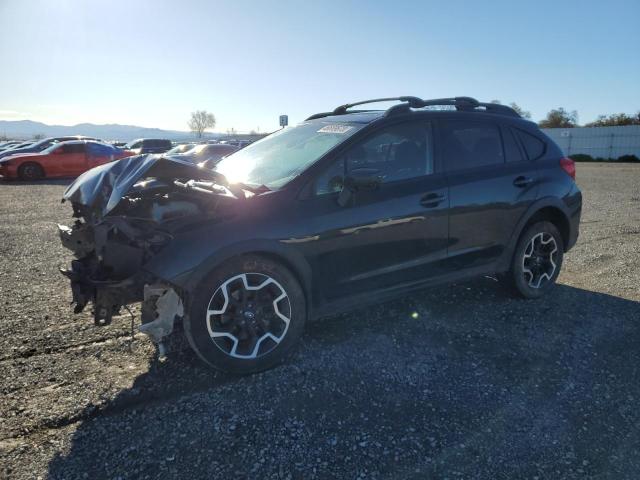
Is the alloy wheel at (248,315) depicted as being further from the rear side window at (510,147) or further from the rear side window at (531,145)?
the rear side window at (531,145)

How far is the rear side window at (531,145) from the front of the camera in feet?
14.3

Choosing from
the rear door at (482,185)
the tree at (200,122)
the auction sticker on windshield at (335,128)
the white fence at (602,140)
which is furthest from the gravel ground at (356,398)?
the tree at (200,122)

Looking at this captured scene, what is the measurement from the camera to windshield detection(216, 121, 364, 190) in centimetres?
344

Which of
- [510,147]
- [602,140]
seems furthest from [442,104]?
[602,140]

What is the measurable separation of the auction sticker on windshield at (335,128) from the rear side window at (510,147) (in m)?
1.64

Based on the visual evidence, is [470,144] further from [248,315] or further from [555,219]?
[248,315]

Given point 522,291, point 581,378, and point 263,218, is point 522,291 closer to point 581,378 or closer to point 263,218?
point 581,378

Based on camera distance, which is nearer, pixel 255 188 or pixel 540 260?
pixel 255 188

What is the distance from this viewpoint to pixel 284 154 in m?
3.81

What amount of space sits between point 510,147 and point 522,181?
0.35m

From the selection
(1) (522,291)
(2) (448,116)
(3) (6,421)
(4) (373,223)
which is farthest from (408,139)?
(3) (6,421)

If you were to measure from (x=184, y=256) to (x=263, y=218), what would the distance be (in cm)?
58

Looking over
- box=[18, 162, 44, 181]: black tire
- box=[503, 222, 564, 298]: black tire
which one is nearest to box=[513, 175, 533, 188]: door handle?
box=[503, 222, 564, 298]: black tire

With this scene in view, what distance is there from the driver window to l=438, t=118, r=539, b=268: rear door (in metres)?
0.20
